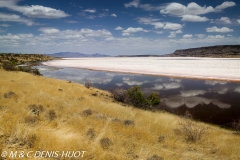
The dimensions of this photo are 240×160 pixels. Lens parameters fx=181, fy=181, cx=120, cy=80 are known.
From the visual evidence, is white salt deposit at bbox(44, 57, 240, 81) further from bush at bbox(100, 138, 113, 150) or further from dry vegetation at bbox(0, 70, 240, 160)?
bush at bbox(100, 138, 113, 150)

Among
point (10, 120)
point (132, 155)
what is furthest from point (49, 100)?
point (132, 155)

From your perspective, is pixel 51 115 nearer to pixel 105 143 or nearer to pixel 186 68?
pixel 105 143

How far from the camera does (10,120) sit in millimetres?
8102

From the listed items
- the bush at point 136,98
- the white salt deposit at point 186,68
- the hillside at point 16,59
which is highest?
the hillside at point 16,59

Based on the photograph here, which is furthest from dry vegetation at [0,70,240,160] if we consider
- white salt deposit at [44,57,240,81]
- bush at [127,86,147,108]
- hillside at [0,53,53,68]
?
hillside at [0,53,53,68]

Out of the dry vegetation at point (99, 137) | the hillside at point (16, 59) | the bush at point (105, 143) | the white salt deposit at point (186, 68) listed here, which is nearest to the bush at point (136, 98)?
the dry vegetation at point (99, 137)

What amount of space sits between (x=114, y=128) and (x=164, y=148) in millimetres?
2724

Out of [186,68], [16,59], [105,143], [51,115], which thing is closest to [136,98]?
[51,115]

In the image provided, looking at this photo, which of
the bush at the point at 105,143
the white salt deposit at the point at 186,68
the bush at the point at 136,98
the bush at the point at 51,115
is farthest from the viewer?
the white salt deposit at the point at 186,68

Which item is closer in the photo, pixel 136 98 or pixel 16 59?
pixel 136 98

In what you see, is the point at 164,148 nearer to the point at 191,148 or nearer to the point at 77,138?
the point at 191,148

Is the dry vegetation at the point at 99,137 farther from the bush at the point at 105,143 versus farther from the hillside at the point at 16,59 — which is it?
the hillside at the point at 16,59

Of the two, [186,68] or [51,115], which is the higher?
[186,68]

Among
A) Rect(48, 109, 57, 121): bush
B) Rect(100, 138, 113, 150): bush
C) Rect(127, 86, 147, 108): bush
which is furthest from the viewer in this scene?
Rect(127, 86, 147, 108): bush
